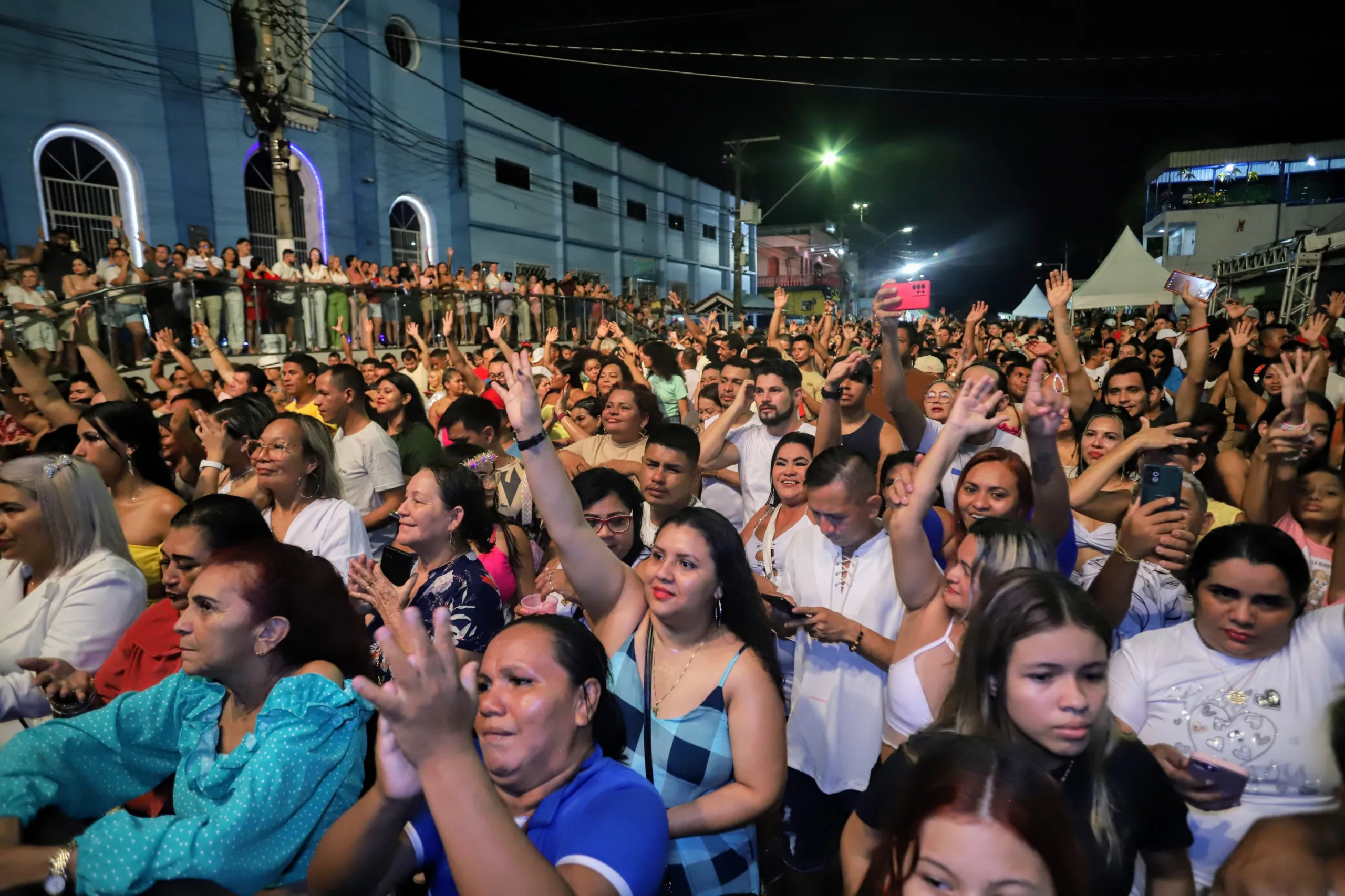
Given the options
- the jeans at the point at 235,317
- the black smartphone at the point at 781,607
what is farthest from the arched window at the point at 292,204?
the black smartphone at the point at 781,607

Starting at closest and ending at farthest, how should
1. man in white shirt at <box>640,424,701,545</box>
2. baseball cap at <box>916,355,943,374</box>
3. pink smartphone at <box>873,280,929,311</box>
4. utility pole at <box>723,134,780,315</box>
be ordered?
man in white shirt at <box>640,424,701,545</box>, pink smartphone at <box>873,280,929,311</box>, baseball cap at <box>916,355,943,374</box>, utility pole at <box>723,134,780,315</box>

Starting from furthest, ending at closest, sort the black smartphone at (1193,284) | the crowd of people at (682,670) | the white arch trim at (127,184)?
1. the white arch trim at (127,184)
2. the black smartphone at (1193,284)
3. the crowd of people at (682,670)

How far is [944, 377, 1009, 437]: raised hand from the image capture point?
257 centimetres

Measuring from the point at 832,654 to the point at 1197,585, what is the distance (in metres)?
1.26

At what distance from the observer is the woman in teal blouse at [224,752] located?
1.78 m

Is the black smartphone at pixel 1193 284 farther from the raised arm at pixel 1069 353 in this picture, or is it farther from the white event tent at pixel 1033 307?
the white event tent at pixel 1033 307

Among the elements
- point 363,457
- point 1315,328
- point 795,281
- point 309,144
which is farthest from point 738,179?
point 795,281

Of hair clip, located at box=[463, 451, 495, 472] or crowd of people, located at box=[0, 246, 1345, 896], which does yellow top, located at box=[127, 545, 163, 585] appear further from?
hair clip, located at box=[463, 451, 495, 472]

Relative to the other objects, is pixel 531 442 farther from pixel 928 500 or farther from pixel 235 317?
pixel 235 317

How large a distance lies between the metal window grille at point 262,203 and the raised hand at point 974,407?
17.5m

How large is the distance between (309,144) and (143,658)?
1923cm

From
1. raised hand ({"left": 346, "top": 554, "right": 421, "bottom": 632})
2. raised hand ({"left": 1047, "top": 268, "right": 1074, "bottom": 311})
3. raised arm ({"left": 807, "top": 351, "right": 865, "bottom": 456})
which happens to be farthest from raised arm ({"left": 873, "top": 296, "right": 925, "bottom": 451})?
raised hand ({"left": 346, "top": 554, "right": 421, "bottom": 632})

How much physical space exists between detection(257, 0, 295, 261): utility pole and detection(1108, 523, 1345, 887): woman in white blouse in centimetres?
1306

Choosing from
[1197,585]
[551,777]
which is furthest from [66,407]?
[1197,585]
